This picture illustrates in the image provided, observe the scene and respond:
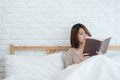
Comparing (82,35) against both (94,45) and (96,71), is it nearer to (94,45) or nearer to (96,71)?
(94,45)

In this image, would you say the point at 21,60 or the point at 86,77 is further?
the point at 21,60

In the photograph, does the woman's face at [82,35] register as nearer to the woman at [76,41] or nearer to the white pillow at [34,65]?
the woman at [76,41]

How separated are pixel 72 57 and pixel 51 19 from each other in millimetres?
447

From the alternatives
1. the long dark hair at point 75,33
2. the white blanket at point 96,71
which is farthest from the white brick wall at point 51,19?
the white blanket at point 96,71

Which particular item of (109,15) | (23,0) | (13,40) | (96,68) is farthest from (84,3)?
(96,68)

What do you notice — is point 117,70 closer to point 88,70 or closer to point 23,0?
point 88,70

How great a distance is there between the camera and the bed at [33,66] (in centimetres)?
A: 197

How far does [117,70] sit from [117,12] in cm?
121

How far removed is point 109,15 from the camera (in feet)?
7.92

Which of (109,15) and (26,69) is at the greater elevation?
(109,15)

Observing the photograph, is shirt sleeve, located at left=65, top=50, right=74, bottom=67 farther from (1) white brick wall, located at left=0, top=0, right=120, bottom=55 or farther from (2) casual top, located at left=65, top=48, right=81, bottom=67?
(1) white brick wall, located at left=0, top=0, right=120, bottom=55

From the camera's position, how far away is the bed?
1.97 metres

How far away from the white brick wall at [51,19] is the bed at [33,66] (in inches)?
6.2

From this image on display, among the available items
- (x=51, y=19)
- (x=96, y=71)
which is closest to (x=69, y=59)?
(x=51, y=19)
